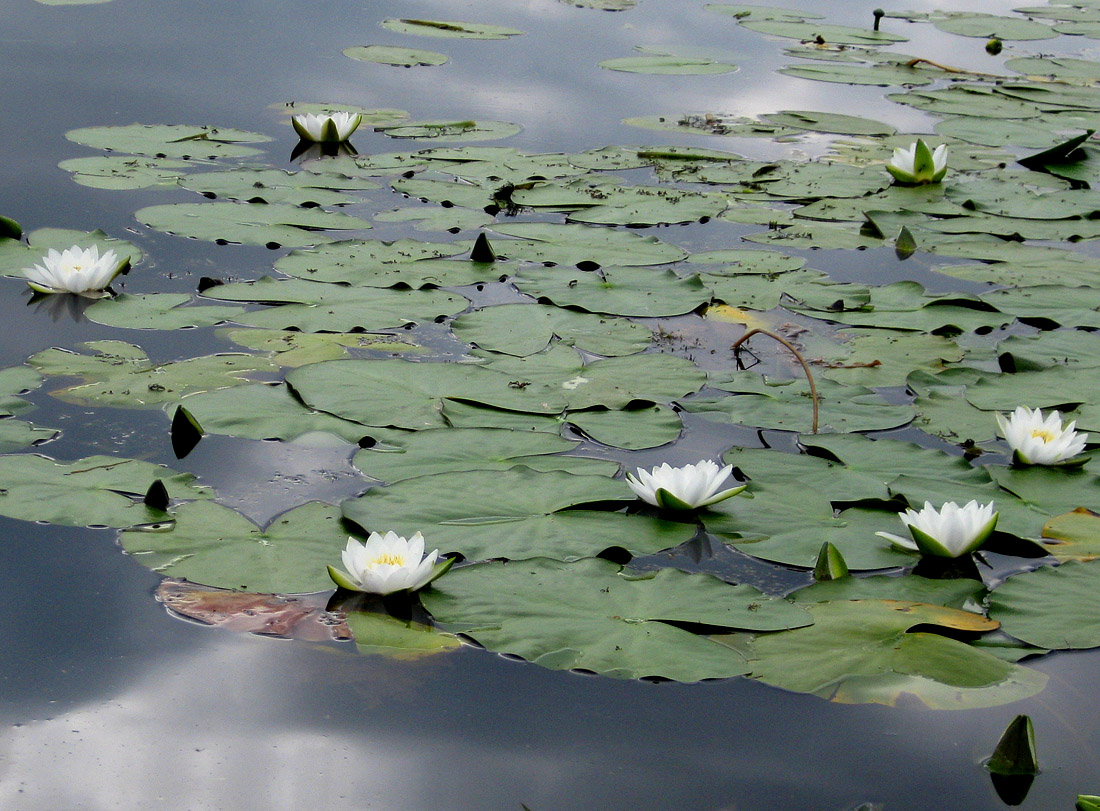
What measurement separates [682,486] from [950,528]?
0.52m

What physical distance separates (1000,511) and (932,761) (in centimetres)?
83

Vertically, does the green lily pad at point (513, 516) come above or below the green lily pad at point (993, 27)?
below

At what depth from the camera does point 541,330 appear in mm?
3086

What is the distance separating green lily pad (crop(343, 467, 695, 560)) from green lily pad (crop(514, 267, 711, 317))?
3.69 ft

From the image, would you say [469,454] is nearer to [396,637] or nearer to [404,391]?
[404,391]

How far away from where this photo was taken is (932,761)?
1.63 metres

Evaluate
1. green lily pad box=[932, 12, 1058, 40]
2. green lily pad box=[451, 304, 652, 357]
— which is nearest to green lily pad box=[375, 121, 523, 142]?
green lily pad box=[451, 304, 652, 357]

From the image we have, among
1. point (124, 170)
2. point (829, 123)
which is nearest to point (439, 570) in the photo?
point (124, 170)

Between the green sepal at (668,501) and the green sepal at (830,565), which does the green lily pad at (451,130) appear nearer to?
the green sepal at (668,501)

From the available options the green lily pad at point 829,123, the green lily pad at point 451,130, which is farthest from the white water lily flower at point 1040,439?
the green lily pad at point 829,123

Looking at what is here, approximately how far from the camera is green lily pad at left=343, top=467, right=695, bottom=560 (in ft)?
6.79

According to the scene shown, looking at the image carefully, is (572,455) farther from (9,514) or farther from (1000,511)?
(9,514)

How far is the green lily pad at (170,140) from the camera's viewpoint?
4523 millimetres

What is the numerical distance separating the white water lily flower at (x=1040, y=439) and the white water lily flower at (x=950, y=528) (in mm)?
427
